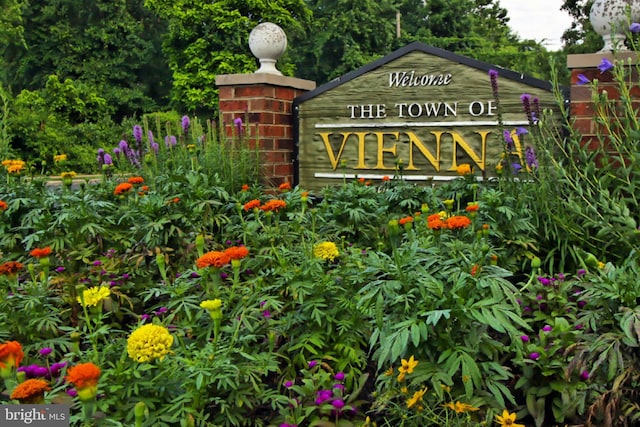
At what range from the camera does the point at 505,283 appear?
1.83 m

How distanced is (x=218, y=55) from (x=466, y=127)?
59.9ft

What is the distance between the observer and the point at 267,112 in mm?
4820

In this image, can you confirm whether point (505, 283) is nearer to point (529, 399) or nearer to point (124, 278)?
point (529, 399)

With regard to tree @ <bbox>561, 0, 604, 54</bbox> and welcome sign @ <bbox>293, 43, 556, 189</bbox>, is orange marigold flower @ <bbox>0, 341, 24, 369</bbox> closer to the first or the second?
welcome sign @ <bbox>293, 43, 556, 189</bbox>

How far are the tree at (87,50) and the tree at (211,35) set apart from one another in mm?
2862

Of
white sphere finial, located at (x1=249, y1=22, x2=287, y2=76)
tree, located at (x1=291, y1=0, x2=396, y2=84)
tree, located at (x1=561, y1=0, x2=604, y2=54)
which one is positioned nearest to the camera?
white sphere finial, located at (x1=249, y1=22, x2=287, y2=76)

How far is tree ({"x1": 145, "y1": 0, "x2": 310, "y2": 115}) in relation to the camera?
68.9 feet

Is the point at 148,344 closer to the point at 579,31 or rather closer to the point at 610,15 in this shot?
the point at 610,15

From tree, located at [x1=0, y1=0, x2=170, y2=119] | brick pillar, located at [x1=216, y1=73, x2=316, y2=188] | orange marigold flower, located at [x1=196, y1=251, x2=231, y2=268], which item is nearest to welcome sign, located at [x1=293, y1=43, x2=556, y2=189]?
brick pillar, located at [x1=216, y1=73, x2=316, y2=188]

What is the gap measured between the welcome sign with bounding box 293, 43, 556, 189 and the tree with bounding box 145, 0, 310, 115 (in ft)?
54.1

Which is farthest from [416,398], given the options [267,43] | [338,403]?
[267,43]

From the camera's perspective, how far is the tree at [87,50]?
2378 cm

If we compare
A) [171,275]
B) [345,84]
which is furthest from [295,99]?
[171,275]

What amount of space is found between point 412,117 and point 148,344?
3.28 m
